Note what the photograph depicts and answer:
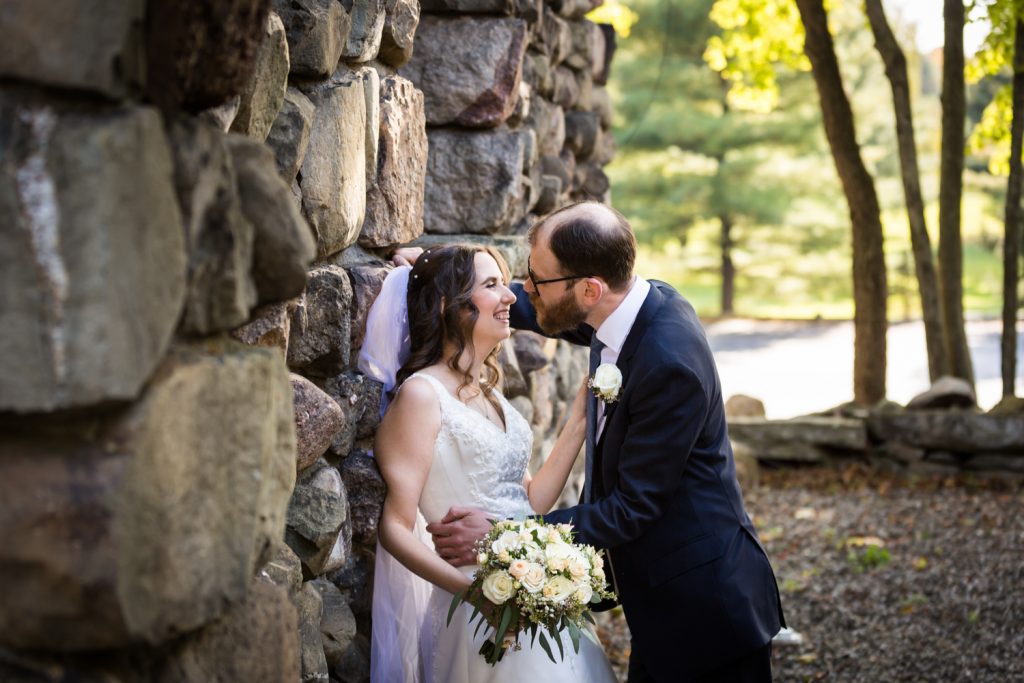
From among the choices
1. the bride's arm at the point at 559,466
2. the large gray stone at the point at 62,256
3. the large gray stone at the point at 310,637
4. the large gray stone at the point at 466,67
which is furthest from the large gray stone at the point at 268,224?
the large gray stone at the point at 466,67

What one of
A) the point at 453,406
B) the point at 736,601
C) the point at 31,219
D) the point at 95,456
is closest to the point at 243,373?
the point at 95,456

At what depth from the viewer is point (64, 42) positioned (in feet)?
3.87

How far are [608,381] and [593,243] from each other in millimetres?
433

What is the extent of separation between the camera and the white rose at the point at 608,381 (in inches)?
117

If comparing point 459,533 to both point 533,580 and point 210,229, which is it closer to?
point 533,580

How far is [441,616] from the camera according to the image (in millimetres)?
3055

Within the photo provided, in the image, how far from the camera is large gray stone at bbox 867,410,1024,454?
26.0 feet

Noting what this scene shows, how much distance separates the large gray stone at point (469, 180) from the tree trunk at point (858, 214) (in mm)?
5436

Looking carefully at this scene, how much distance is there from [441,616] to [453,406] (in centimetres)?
60

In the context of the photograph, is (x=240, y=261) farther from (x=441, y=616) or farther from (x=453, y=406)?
(x=441, y=616)

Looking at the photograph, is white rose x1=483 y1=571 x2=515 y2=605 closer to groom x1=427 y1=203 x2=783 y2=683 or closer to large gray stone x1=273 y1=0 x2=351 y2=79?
groom x1=427 y1=203 x2=783 y2=683

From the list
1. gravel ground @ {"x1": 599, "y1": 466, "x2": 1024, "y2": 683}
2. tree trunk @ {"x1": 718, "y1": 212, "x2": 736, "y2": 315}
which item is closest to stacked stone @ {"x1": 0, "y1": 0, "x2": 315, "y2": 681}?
gravel ground @ {"x1": 599, "y1": 466, "x2": 1024, "y2": 683}

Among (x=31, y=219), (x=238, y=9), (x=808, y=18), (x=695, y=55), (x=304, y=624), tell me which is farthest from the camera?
(x=695, y=55)

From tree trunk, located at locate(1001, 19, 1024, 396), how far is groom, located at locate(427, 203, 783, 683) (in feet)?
20.2
